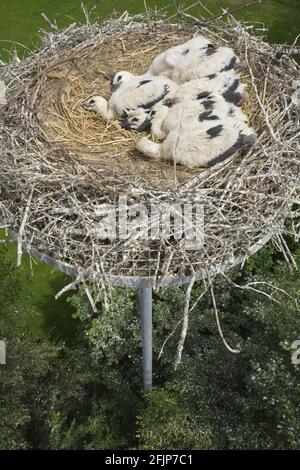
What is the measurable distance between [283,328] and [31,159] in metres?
2.08

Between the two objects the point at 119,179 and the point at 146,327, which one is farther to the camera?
the point at 146,327

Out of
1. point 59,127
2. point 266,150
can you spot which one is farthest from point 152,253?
point 59,127

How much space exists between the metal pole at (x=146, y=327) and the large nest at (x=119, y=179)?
51 centimetres

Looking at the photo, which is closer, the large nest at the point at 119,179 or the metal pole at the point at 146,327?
the large nest at the point at 119,179

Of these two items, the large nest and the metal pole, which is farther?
the metal pole

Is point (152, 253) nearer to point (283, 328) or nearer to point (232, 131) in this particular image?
point (232, 131)

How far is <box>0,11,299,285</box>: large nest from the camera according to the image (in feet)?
8.14

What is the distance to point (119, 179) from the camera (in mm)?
2654

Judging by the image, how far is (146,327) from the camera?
11.2ft

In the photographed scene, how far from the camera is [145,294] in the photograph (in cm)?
305

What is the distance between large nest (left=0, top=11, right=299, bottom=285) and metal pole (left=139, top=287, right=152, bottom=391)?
506 mm

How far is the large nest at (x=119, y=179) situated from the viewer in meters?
2.48

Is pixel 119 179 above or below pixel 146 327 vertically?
above

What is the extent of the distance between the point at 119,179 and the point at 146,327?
3.72 feet
